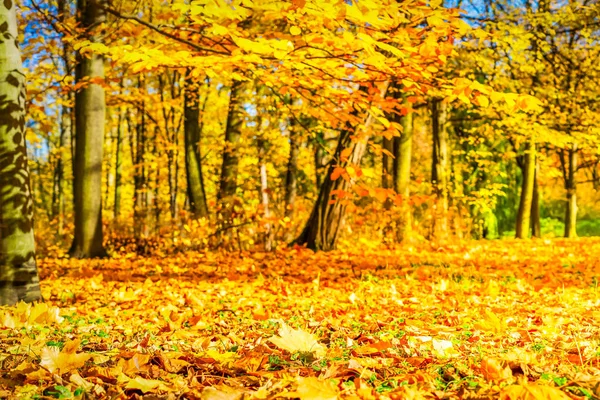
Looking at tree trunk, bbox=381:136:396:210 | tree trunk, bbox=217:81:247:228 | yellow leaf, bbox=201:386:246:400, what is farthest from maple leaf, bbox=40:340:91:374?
tree trunk, bbox=217:81:247:228

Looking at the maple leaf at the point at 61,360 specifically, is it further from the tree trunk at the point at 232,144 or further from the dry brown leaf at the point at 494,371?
the tree trunk at the point at 232,144

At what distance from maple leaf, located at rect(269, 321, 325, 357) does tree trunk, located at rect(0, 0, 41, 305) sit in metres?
2.84

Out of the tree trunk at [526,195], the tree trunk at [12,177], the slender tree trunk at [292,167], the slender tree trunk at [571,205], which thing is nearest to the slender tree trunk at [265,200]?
the tree trunk at [12,177]

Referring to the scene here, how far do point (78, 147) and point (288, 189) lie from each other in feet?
25.6

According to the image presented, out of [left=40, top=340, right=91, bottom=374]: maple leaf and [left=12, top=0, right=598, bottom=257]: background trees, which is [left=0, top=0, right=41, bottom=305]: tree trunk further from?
[left=40, top=340, right=91, bottom=374]: maple leaf

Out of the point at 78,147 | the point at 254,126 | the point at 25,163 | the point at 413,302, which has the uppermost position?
the point at 254,126

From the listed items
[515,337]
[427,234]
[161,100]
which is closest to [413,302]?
[515,337]

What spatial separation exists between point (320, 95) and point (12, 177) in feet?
9.25

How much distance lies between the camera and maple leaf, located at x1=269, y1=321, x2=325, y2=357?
2.72 metres

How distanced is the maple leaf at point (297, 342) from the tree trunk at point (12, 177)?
2.84 m

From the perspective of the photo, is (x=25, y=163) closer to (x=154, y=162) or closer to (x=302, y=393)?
(x=302, y=393)

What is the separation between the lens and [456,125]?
1922 centimetres

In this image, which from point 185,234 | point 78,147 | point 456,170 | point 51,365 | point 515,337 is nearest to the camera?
point 51,365

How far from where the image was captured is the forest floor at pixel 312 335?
207cm
